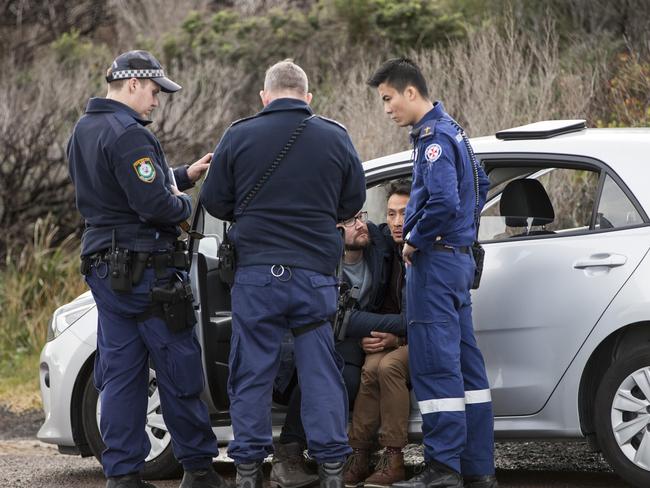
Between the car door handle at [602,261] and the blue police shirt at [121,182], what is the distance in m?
1.75

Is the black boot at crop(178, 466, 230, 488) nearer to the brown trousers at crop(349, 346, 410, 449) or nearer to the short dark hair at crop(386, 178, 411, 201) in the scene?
the brown trousers at crop(349, 346, 410, 449)

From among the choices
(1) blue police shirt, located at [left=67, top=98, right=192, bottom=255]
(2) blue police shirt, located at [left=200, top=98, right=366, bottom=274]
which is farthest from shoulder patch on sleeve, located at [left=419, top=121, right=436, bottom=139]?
(1) blue police shirt, located at [left=67, top=98, right=192, bottom=255]

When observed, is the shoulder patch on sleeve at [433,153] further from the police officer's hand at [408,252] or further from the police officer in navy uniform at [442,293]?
the police officer's hand at [408,252]

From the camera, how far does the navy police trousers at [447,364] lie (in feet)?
18.1

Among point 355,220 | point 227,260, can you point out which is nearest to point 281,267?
point 227,260

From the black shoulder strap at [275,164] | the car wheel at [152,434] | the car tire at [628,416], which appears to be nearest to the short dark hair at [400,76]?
the black shoulder strap at [275,164]

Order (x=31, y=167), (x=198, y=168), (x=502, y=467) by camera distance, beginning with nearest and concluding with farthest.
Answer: (x=198, y=168) < (x=502, y=467) < (x=31, y=167)

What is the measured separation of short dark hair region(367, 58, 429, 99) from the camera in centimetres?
567

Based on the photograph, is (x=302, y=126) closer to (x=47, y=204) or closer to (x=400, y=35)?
(x=47, y=204)

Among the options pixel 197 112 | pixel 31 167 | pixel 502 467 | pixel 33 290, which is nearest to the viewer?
pixel 502 467

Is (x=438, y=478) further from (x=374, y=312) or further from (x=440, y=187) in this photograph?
(x=440, y=187)

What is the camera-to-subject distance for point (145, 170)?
546 centimetres

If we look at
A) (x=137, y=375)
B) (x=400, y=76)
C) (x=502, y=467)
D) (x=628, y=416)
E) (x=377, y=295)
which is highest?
(x=400, y=76)

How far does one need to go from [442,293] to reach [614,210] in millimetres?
875
